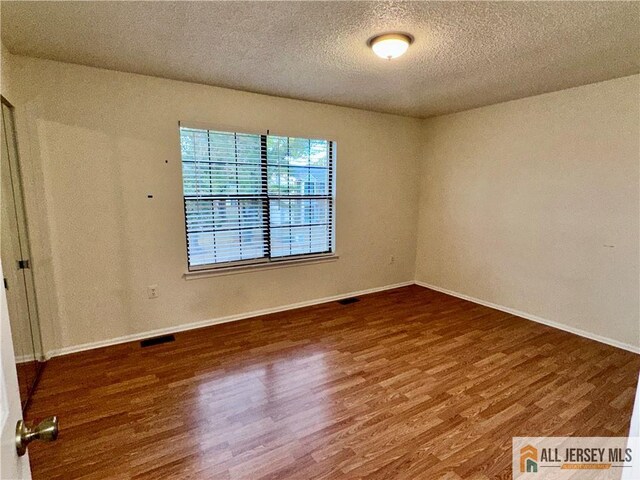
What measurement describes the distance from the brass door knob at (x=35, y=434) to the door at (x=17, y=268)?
1.85 meters

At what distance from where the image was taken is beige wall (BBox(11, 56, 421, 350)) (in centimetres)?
271

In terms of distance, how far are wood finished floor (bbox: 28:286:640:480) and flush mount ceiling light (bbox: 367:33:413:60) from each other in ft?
7.73

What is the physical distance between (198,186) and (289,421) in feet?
7.69

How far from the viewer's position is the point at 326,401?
7.45ft

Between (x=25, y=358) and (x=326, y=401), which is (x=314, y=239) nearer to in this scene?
(x=326, y=401)

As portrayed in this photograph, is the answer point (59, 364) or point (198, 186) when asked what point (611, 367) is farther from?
point (59, 364)

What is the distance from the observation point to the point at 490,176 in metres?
4.04

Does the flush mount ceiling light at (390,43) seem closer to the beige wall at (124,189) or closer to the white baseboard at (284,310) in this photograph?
the beige wall at (124,189)

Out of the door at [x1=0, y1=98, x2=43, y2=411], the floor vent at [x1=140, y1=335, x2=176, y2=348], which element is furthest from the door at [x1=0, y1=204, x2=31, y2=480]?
the floor vent at [x1=140, y1=335, x2=176, y2=348]

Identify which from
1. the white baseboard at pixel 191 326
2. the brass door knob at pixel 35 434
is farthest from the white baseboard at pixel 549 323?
the brass door knob at pixel 35 434

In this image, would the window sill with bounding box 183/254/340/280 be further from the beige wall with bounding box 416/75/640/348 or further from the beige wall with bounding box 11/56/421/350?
the beige wall with bounding box 416/75/640/348

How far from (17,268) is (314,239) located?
2.79 m
